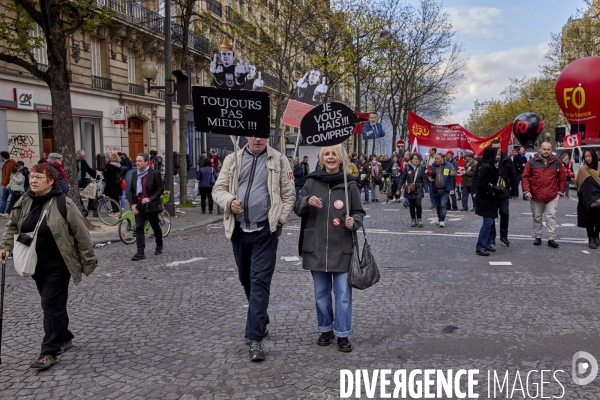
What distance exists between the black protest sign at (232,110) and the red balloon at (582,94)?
776 inches

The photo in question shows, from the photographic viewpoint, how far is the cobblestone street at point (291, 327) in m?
4.17

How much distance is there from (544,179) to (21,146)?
17.1 metres

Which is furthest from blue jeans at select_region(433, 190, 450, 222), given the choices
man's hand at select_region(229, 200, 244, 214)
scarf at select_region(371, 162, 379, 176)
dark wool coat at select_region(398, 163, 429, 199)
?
man's hand at select_region(229, 200, 244, 214)

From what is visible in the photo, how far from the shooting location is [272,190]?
4.69 metres

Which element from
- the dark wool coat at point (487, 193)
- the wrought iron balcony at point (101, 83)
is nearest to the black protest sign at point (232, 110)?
the dark wool coat at point (487, 193)

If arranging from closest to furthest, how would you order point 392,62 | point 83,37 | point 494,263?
point 494,263, point 83,37, point 392,62

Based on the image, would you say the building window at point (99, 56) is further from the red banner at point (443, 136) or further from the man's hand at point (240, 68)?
the man's hand at point (240, 68)

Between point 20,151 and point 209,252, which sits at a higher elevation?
point 20,151

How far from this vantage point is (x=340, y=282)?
4.72 m

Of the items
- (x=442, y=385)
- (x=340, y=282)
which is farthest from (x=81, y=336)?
(x=442, y=385)

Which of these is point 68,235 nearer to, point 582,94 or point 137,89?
point 582,94

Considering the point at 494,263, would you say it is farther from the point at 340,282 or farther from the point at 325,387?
the point at 325,387

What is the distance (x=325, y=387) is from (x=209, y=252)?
6.27m

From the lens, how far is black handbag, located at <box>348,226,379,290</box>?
4598mm
